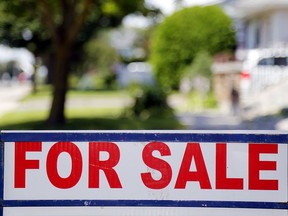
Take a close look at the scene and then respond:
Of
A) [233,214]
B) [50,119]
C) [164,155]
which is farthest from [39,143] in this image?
[50,119]

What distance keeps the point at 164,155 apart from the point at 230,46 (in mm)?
27408

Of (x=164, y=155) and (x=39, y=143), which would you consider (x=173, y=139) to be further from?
(x=39, y=143)

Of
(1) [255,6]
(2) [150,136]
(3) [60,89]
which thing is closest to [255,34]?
(1) [255,6]

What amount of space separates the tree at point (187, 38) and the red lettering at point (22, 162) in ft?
87.7

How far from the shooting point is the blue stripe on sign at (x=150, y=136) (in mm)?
4191

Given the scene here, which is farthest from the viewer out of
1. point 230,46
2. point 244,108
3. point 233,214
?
point 230,46

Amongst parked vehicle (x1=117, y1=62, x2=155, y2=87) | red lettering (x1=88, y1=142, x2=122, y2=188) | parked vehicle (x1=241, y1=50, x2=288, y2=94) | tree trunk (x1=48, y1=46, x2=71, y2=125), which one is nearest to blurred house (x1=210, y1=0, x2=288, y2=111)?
parked vehicle (x1=241, y1=50, x2=288, y2=94)

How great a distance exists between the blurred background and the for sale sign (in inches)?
396

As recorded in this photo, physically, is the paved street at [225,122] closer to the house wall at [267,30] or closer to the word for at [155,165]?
the house wall at [267,30]

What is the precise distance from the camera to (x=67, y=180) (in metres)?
4.25

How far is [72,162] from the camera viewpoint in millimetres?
4238

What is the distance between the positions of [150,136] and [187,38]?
89.8 feet

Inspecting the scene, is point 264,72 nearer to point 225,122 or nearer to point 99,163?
point 225,122

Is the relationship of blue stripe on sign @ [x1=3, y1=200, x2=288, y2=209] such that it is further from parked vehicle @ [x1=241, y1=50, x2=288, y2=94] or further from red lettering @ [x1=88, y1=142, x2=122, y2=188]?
parked vehicle @ [x1=241, y1=50, x2=288, y2=94]
